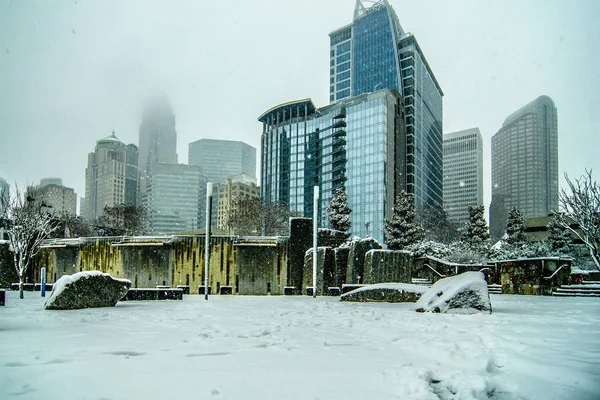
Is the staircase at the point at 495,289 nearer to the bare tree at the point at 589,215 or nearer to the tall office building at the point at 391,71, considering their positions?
the bare tree at the point at 589,215

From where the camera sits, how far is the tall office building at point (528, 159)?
39.9 m

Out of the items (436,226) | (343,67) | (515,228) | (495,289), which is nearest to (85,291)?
(495,289)

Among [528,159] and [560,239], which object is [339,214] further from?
[528,159]

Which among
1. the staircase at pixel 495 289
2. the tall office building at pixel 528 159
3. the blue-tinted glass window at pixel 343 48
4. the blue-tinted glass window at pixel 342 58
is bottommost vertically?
the staircase at pixel 495 289

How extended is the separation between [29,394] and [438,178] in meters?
141

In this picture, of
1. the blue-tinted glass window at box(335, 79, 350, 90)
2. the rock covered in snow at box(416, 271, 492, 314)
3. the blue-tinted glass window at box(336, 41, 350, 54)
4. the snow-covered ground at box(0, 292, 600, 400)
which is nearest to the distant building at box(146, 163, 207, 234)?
the blue-tinted glass window at box(335, 79, 350, 90)

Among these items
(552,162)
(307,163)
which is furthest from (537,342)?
(307,163)

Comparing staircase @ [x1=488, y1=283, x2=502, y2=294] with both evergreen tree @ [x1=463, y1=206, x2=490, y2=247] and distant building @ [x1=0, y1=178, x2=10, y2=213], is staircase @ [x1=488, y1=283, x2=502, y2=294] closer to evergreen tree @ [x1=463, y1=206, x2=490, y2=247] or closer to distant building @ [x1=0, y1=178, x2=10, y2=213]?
evergreen tree @ [x1=463, y1=206, x2=490, y2=247]

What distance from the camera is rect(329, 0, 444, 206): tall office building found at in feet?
358

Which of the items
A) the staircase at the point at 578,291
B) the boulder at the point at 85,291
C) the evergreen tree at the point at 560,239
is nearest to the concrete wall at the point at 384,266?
the staircase at the point at 578,291

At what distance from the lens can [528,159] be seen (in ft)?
205

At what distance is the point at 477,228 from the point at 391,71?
74706mm

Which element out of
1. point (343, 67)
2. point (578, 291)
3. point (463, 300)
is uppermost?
point (343, 67)

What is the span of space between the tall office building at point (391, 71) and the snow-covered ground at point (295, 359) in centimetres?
10058
